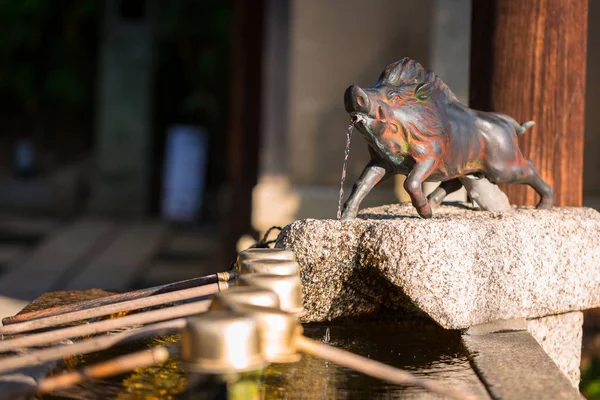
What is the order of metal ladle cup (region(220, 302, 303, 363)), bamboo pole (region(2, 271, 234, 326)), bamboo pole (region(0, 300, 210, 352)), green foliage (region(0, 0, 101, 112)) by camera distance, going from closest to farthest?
metal ladle cup (region(220, 302, 303, 363)), bamboo pole (region(0, 300, 210, 352)), bamboo pole (region(2, 271, 234, 326)), green foliage (region(0, 0, 101, 112))

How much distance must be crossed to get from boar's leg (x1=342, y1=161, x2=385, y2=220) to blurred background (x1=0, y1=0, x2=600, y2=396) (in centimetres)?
151

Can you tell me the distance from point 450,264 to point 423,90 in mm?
589

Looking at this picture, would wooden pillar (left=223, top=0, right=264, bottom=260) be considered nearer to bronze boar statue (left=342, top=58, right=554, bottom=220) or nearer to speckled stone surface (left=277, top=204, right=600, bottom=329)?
bronze boar statue (left=342, top=58, right=554, bottom=220)

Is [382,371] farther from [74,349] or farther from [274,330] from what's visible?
[74,349]

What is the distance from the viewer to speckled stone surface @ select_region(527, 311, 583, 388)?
8.70 feet

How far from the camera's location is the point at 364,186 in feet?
8.44

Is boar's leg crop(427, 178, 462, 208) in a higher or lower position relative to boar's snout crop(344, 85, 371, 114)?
lower

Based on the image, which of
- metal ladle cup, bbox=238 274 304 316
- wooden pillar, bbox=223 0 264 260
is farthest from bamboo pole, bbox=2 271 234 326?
wooden pillar, bbox=223 0 264 260

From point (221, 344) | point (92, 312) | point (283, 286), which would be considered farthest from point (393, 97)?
point (221, 344)

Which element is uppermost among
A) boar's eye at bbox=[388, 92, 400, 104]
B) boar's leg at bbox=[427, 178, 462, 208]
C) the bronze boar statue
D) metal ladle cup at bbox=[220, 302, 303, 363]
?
boar's eye at bbox=[388, 92, 400, 104]

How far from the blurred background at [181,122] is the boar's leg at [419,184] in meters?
1.56

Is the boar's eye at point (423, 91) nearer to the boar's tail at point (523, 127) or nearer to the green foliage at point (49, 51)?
the boar's tail at point (523, 127)

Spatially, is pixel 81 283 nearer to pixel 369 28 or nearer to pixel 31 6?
pixel 369 28

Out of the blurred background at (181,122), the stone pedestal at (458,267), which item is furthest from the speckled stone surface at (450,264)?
the blurred background at (181,122)
